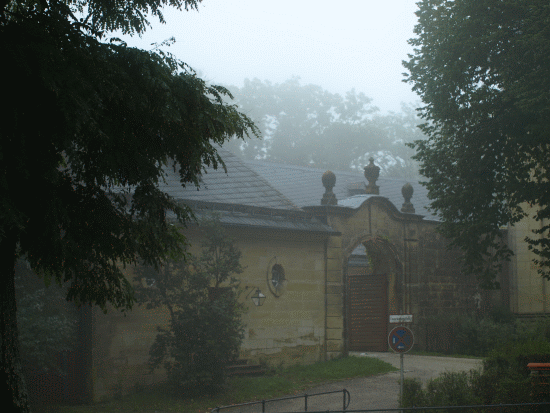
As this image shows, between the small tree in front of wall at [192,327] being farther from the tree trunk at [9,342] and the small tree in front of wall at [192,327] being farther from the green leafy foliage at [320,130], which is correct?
the green leafy foliage at [320,130]

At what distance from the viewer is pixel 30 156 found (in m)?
5.59

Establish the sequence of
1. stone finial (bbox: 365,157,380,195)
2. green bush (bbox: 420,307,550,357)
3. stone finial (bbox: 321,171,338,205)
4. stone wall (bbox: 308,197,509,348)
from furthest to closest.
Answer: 1. stone finial (bbox: 365,157,380,195)
2. green bush (bbox: 420,307,550,357)
3. stone wall (bbox: 308,197,509,348)
4. stone finial (bbox: 321,171,338,205)

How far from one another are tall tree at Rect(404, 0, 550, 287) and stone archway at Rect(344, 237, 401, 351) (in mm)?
4826

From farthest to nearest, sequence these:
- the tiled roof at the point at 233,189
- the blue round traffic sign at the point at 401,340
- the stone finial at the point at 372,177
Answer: the stone finial at the point at 372,177
the tiled roof at the point at 233,189
the blue round traffic sign at the point at 401,340

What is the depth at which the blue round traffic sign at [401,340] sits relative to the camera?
457 inches

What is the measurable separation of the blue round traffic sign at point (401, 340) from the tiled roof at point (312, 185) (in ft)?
32.3

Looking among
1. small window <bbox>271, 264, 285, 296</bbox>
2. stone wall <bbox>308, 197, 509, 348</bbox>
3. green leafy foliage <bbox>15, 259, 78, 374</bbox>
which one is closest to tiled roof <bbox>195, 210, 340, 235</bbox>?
stone wall <bbox>308, 197, 509, 348</bbox>

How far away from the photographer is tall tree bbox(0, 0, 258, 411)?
534cm

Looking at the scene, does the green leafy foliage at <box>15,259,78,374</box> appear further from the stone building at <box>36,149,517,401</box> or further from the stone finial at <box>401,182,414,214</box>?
the stone finial at <box>401,182,414,214</box>

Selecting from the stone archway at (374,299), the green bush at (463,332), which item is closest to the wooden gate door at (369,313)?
the stone archway at (374,299)

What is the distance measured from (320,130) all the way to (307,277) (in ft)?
124

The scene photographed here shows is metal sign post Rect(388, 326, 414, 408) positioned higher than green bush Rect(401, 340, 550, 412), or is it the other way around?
metal sign post Rect(388, 326, 414, 408)

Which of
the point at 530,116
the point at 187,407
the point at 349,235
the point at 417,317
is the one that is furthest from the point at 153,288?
the point at 417,317

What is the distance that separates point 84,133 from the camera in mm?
5770
